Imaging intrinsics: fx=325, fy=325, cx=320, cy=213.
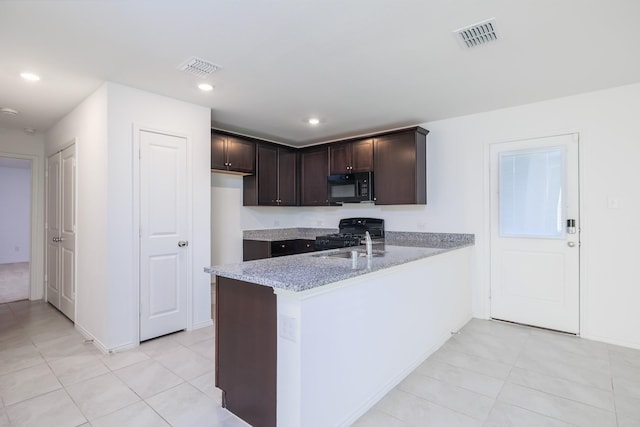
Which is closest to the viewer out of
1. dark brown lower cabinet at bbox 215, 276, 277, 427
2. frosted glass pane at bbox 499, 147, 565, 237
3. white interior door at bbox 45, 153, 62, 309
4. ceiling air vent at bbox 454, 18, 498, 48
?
dark brown lower cabinet at bbox 215, 276, 277, 427

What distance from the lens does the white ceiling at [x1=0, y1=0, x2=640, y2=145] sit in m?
1.85

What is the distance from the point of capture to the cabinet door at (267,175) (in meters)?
4.66

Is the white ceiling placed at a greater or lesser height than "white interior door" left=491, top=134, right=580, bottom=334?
greater

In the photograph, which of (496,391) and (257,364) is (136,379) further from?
(496,391)

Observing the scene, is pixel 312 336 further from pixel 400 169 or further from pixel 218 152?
pixel 218 152

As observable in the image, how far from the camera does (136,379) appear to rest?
2373 millimetres

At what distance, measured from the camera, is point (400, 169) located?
13.2 feet

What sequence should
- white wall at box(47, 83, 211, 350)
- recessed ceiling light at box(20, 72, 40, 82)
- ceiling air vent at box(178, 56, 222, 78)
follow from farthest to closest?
white wall at box(47, 83, 211, 350) → recessed ceiling light at box(20, 72, 40, 82) → ceiling air vent at box(178, 56, 222, 78)

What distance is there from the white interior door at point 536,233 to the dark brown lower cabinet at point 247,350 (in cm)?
300

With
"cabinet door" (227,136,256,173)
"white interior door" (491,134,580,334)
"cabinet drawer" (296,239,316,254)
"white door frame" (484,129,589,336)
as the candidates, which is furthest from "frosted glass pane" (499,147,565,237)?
"cabinet door" (227,136,256,173)

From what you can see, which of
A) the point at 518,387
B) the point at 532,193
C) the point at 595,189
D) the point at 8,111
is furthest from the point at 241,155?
the point at 595,189

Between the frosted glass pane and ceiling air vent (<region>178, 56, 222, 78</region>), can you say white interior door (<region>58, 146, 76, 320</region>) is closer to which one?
ceiling air vent (<region>178, 56, 222, 78</region>)

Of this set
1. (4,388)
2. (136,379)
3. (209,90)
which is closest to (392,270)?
(136,379)

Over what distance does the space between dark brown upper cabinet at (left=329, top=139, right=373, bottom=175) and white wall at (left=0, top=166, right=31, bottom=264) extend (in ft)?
24.9
